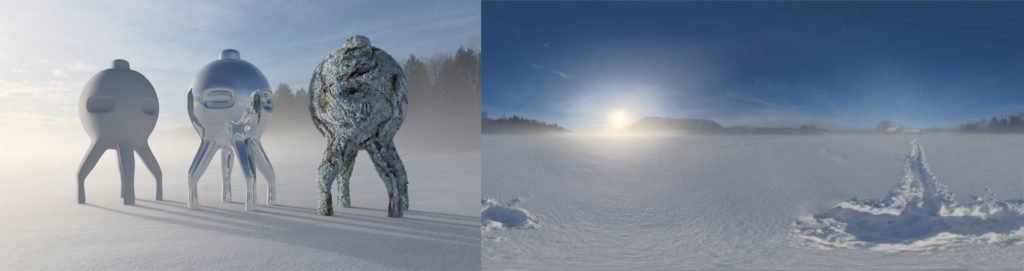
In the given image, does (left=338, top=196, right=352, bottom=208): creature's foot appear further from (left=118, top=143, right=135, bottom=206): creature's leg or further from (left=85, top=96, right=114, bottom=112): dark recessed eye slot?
(left=85, top=96, right=114, bottom=112): dark recessed eye slot

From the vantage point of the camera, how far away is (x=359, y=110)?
478 cm

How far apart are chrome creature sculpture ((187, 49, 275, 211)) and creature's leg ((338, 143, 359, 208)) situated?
0.75 m

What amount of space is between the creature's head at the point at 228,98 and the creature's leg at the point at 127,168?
45.3 inches

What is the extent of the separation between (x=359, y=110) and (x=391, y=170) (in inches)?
21.6

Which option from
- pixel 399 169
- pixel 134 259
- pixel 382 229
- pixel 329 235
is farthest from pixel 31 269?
pixel 399 169

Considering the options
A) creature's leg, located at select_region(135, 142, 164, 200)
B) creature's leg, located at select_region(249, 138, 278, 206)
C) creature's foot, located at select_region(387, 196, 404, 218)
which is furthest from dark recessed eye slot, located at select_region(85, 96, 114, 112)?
creature's foot, located at select_region(387, 196, 404, 218)

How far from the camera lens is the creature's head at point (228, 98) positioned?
17.2 ft

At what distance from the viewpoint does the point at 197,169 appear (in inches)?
210

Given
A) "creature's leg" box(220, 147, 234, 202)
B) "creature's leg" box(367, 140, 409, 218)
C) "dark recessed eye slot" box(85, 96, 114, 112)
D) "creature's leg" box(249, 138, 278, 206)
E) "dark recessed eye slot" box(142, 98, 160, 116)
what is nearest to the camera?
"creature's leg" box(367, 140, 409, 218)

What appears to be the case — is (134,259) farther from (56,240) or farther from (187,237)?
(56,240)

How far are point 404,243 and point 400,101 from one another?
4.93ft

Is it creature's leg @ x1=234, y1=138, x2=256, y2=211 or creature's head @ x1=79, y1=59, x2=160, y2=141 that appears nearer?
creature's leg @ x1=234, y1=138, x2=256, y2=211

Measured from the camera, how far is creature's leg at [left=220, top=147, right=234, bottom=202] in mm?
5586

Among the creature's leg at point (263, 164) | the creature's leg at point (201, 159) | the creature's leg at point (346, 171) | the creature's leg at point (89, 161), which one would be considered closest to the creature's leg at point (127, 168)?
the creature's leg at point (89, 161)
